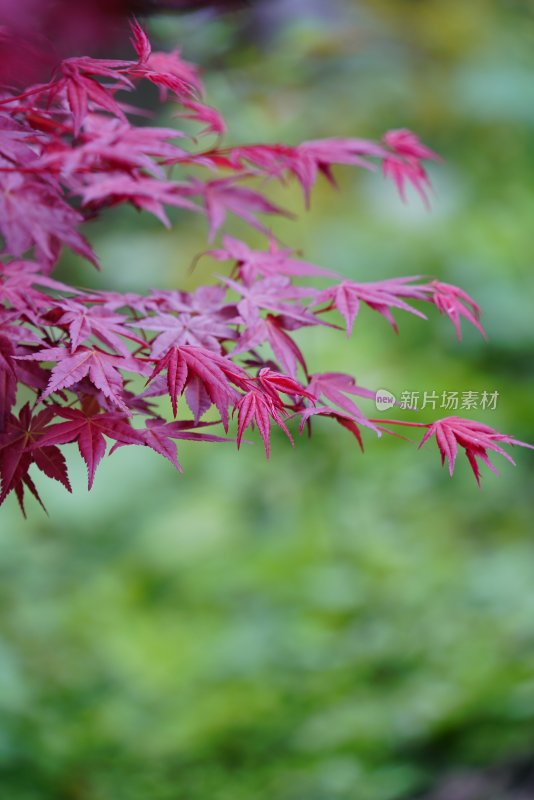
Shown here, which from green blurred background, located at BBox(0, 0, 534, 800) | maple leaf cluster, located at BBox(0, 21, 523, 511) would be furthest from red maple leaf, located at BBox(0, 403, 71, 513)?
green blurred background, located at BBox(0, 0, 534, 800)

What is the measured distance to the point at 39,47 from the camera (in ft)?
2.64

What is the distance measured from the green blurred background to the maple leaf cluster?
55 cm

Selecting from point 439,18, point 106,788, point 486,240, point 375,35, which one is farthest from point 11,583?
point 439,18

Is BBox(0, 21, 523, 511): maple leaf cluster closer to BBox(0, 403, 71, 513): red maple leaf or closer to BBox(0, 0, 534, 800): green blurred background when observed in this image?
BBox(0, 403, 71, 513): red maple leaf

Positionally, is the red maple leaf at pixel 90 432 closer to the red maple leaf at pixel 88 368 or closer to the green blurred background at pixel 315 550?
the red maple leaf at pixel 88 368

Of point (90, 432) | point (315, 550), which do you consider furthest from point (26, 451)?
point (315, 550)

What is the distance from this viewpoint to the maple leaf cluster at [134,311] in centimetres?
75

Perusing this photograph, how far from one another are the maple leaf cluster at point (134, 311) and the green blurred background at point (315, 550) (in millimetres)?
547

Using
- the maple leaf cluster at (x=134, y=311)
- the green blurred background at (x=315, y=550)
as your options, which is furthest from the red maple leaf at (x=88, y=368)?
the green blurred background at (x=315, y=550)

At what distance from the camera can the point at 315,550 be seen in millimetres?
2205

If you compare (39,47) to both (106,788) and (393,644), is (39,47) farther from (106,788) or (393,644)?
(393,644)

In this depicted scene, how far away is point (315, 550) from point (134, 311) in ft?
4.60

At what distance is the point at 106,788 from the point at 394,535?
0.94 m

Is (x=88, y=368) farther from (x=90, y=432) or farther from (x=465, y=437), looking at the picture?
(x=465, y=437)
